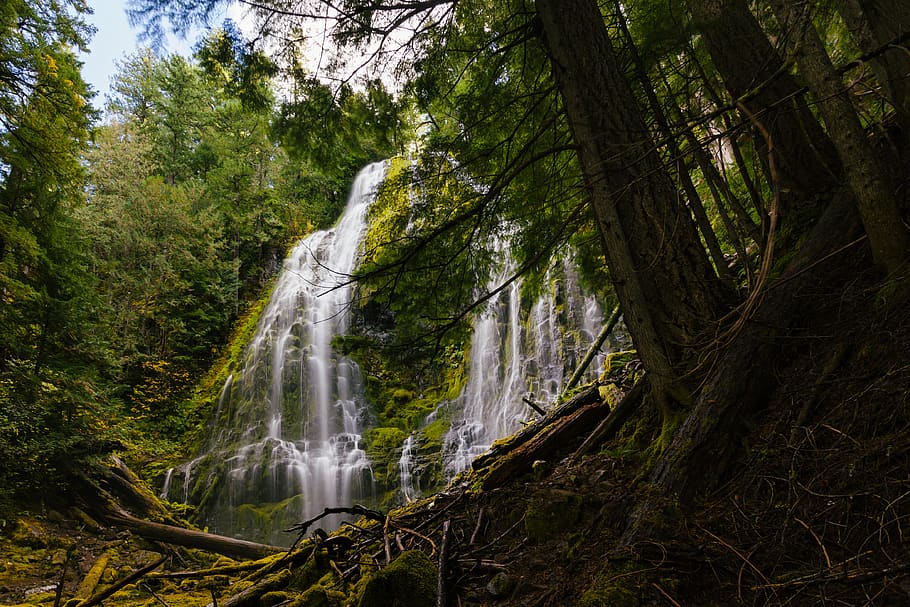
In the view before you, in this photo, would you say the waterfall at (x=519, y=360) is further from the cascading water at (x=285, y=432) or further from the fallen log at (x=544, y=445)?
the fallen log at (x=544, y=445)

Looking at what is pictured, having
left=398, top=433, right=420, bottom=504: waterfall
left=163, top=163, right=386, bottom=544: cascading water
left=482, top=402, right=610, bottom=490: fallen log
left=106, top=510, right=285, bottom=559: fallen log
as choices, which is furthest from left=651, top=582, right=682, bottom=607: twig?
left=398, top=433, right=420, bottom=504: waterfall

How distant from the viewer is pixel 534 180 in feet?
12.6

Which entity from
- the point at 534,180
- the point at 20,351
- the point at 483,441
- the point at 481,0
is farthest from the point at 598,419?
the point at 20,351

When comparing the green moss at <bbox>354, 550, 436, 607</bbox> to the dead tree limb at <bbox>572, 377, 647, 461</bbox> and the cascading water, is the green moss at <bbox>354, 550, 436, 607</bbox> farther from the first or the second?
the cascading water

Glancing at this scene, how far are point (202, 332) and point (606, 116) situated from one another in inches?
667

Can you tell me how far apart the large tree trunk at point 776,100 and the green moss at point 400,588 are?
326 cm

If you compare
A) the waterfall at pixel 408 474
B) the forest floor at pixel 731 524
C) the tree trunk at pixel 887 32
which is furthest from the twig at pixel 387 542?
the waterfall at pixel 408 474

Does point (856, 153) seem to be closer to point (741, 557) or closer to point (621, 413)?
point (741, 557)

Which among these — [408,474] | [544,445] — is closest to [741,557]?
[544,445]

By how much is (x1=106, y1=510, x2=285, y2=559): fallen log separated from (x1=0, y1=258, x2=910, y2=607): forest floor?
3.25 metres

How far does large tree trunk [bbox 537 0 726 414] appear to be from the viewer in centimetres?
271

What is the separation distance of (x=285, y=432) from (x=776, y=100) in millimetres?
13084

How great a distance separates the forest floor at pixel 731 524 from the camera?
4.68 feet

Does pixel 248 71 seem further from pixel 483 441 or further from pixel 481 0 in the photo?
pixel 483 441
